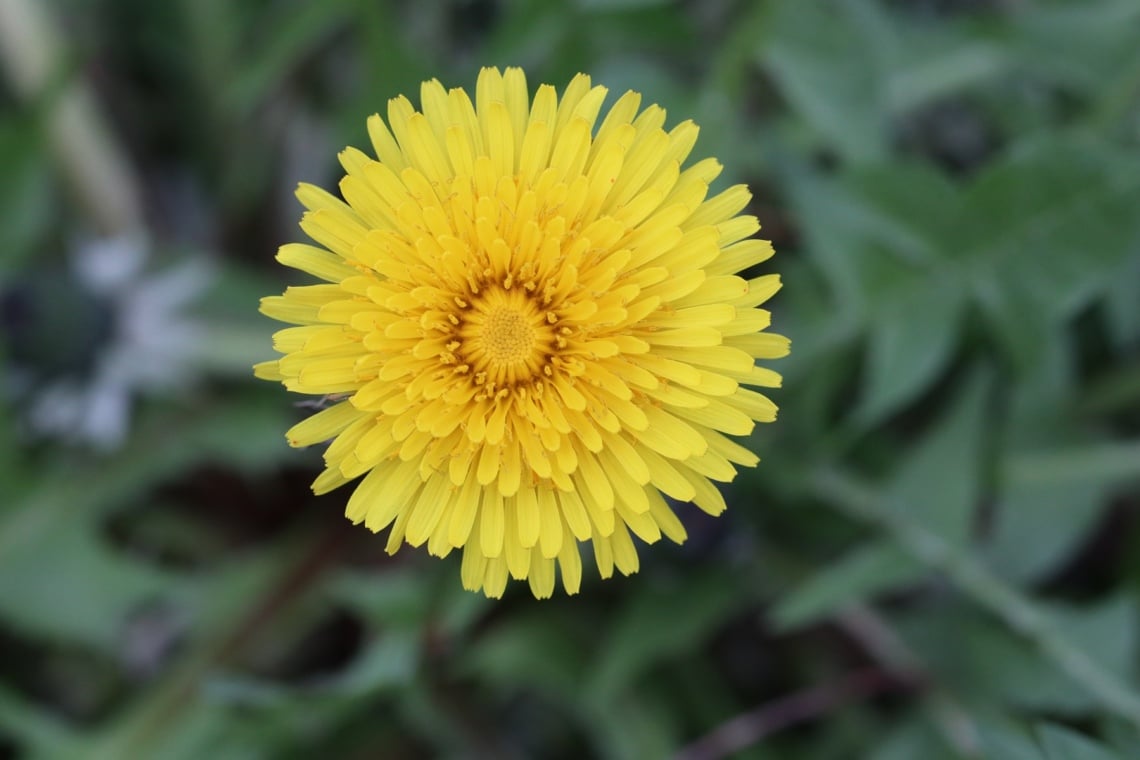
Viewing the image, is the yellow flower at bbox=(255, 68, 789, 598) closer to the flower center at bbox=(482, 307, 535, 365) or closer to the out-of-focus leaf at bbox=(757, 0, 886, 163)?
the flower center at bbox=(482, 307, 535, 365)

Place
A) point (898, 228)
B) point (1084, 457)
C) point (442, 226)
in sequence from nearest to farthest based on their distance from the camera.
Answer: point (442, 226), point (898, 228), point (1084, 457)

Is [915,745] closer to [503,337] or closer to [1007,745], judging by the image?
[1007,745]

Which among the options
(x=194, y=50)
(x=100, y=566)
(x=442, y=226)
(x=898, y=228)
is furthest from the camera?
(x=194, y=50)

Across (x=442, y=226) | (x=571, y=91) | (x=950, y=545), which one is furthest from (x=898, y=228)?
(x=442, y=226)

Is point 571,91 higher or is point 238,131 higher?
point 238,131

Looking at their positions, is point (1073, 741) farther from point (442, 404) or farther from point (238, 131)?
point (238, 131)
